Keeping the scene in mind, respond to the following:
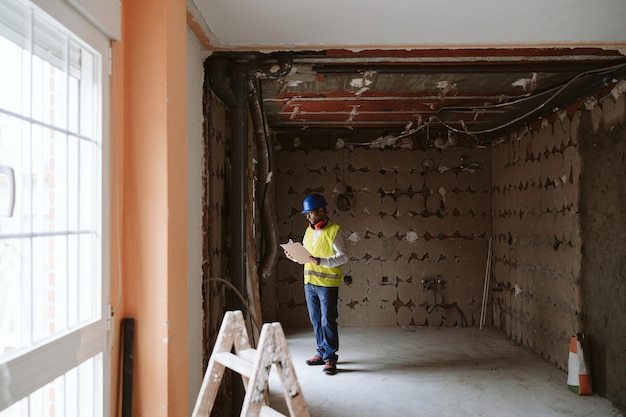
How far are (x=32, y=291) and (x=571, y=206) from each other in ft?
15.9

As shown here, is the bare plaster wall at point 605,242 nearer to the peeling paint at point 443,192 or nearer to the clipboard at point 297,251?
the clipboard at point 297,251

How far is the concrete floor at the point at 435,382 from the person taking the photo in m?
4.24

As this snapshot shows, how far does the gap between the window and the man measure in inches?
122

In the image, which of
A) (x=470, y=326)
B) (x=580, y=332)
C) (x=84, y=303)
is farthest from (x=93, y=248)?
(x=470, y=326)

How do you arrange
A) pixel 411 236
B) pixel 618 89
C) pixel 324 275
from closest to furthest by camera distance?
pixel 618 89
pixel 324 275
pixel 411 236

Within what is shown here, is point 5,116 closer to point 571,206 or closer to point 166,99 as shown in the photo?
point 166,99

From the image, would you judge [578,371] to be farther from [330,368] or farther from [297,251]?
[297,251]

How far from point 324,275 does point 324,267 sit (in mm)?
77

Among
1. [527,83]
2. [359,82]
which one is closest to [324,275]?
[359,82]

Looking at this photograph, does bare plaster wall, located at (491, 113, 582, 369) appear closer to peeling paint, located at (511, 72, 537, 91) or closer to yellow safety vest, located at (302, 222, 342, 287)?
peeling paint, located at (511, 72, 537, 91)

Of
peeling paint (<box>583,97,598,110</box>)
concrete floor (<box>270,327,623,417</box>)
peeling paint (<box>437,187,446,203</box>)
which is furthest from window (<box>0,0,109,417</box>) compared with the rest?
peeling paint (<box>437,187,446,203</box>)

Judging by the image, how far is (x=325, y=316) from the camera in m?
5.21

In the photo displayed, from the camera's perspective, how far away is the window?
1.59 metres

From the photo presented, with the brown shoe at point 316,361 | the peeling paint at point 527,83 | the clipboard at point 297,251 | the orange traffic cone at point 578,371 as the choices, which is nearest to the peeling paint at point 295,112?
the clipboard at point 297,251
